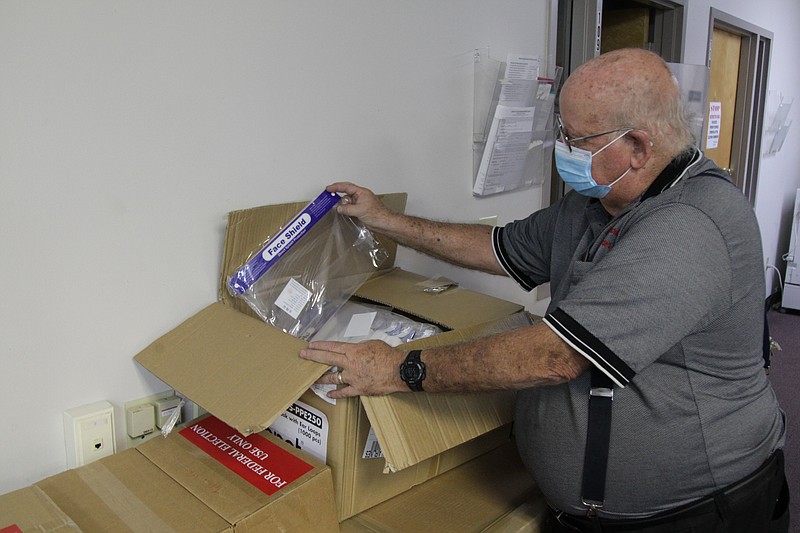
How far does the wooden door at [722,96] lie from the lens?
355cm

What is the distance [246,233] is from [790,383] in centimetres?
333

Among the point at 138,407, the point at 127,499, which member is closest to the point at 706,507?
the point at 127,499

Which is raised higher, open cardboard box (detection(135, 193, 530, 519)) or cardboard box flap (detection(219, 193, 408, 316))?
cardboard box flap (detection(219, 193, 408, 316))

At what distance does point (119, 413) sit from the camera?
4.11 feet

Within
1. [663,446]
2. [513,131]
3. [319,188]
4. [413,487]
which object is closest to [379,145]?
[319,188]

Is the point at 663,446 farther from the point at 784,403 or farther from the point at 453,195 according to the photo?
the point at 784,403

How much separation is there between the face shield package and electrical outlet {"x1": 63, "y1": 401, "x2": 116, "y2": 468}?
34 centimetres

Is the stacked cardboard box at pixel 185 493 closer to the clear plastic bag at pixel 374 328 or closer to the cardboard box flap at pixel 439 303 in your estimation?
the clear plastic bag at pixel 374 328

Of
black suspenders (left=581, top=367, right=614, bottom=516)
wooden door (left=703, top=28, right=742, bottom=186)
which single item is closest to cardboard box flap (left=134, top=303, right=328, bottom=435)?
black suspenders (left=581, top=367, right=614, bottom=516)

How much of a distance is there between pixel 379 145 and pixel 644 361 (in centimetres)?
94

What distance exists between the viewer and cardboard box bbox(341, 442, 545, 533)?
1.20m

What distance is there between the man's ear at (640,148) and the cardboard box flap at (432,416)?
43 cm

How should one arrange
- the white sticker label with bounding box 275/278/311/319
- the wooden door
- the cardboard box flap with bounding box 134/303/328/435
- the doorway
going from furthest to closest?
the wooden door, the doorway, the white sticker label with bounding box 275/278/311/319, the cardboard box flap with bounding box 134/303/328/435

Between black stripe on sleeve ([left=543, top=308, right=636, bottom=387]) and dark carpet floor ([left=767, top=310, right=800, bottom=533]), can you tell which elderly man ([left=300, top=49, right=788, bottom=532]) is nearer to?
black stripe on sleeve ([left=543, top=308, right=636, bottom=387])
